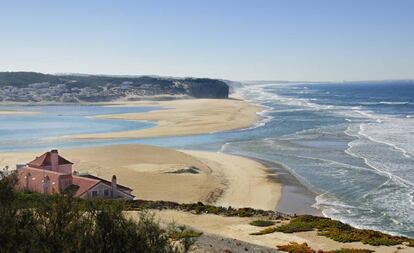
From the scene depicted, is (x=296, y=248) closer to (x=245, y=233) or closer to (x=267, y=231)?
(x=267, y=231)

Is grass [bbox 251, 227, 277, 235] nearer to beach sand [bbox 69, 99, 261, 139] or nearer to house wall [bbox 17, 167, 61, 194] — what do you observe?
house wall [bbox 17, 167, 61, 194]

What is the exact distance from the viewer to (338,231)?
19.8 m

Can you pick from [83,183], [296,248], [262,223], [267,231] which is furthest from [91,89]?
[296,248]

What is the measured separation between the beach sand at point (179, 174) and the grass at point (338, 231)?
7299 millimetres

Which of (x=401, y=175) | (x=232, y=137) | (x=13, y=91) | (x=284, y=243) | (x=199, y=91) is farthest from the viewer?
(x=199, y=91)

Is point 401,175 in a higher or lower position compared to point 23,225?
lower

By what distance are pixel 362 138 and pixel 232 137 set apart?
1373 cm

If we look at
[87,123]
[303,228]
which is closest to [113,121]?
[87,123]

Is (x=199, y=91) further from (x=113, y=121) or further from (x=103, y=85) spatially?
(x=113, y=121)

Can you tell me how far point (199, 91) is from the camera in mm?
156500

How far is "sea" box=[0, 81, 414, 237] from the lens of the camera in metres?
27.8

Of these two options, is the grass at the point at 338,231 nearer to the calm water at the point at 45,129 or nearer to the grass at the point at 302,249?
the grass at the point at 302,249

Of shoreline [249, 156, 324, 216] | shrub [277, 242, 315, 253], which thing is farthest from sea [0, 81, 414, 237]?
shrub [277, 242, 315, 253]

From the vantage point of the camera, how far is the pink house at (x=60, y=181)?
26.5 meters
